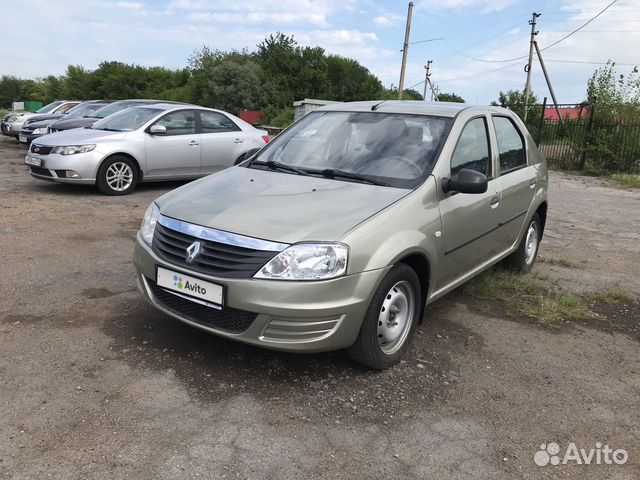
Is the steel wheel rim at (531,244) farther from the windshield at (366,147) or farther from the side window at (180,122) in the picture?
the side window at (180,122)

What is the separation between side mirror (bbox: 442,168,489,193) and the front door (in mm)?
131

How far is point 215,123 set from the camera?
984 centimetres

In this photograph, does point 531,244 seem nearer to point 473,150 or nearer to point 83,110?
point 473,150

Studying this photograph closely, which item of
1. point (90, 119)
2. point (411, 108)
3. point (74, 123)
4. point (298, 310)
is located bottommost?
point (298, 310)

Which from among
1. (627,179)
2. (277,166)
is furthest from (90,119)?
(627,179)

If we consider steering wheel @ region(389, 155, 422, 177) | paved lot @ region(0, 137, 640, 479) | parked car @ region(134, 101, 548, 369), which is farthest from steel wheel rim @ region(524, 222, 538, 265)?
steering wheel @ region(389, 155, 422, 177)

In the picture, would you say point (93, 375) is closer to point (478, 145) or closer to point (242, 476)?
point (242, 476)

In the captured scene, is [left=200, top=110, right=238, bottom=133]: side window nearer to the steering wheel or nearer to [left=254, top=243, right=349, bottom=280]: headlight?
the steering wheel

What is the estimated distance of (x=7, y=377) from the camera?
3.11 m

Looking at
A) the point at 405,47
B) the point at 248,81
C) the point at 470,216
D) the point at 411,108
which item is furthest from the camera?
the point at 248,81

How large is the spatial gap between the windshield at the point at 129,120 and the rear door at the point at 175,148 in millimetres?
262

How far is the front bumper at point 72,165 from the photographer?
27.3 feet

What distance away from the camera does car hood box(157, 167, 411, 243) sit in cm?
306

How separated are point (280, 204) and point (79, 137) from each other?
6533 millimetres
